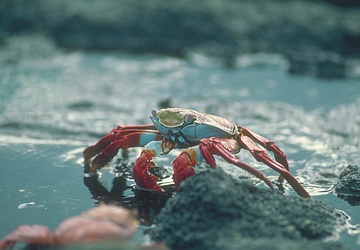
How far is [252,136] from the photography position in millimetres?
4422

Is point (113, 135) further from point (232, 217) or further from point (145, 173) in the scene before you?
point (232, 217)

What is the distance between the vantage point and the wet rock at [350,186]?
14.2 feet

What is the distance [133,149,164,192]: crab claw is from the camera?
13.8 ft

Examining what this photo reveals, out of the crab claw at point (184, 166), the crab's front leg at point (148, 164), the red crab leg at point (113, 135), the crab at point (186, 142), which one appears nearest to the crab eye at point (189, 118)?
the crab at point (186, 142)

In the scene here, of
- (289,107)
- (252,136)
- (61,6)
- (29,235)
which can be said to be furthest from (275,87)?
(29,235)

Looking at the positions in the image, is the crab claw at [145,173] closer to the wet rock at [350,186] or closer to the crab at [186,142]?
the crab at [186,142]

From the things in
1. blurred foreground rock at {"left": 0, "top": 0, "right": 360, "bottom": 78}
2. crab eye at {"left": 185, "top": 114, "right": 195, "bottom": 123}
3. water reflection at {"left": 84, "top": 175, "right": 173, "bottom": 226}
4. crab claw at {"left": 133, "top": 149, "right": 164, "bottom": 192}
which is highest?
blurred foreground rock at {"left": 0, "top": 0, "right": 360, "bottom": 78}

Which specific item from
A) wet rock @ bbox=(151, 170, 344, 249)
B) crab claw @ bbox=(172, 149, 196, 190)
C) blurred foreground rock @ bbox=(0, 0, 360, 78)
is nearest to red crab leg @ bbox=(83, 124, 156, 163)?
crab claw @ bbox=(172, 149, 196, 190)

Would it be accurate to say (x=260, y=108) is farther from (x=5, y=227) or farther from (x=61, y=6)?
(x=61, y=6)

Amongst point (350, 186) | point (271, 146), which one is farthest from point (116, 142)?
point (350, 186)

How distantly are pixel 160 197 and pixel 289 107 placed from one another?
426 cm

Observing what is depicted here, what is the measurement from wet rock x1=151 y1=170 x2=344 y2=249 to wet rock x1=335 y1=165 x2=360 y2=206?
0.74m

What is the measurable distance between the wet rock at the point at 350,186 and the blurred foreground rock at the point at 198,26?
6452 millimetres

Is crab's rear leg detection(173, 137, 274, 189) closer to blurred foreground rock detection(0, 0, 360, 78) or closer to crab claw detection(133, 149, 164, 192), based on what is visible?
crab claw detection(133, 149, 164, 192)
